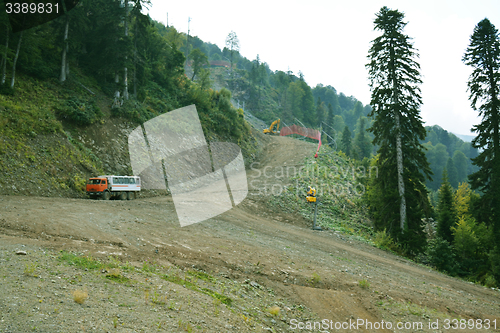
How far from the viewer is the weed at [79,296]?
557 cm

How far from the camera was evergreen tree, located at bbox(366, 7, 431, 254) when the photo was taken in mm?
21406

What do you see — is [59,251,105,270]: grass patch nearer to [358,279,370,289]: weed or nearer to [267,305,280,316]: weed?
[267,305,280,316]: weed

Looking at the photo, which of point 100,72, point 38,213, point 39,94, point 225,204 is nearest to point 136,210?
point 38,213

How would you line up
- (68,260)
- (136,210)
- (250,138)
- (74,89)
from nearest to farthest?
(68,260) < (136,210) < (74,89) < (250,138)

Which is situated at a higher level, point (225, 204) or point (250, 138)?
point (250, 138)

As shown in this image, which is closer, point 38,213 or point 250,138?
point 38,213

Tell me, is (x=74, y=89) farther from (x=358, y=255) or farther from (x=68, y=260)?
(x=358, y=255)

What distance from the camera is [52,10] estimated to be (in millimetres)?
28594

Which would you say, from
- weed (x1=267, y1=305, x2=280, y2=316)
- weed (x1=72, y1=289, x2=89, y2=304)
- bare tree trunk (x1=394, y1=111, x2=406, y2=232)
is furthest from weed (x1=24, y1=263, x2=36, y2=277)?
bare tree trunk (x1=394, y1=111, x2=406, y2=232)

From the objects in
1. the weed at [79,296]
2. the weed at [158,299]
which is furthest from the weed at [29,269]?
the weed at [158,299]

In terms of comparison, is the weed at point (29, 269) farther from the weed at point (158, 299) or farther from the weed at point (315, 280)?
the weed at point (315, 280)

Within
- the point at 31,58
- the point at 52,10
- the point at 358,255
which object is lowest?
the point at 358,255

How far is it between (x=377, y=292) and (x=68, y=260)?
9.82m

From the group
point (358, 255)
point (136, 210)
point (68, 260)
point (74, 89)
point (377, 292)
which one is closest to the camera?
point (68, 260)
